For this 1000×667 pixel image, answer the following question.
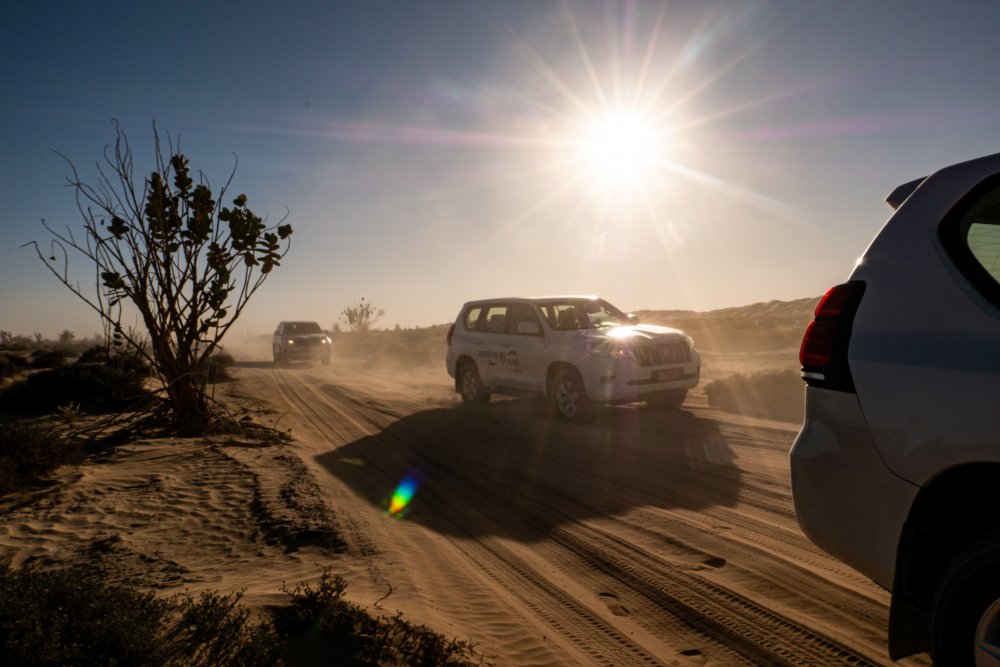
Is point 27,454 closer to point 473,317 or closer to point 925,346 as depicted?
point 925,346

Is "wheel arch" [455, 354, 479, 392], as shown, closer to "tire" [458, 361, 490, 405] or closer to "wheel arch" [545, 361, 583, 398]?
"tire" [458, 361, 490, 405]

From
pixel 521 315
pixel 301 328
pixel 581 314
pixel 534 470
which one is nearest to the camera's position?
pixel 534 470

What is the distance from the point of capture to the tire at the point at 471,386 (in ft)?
35.8

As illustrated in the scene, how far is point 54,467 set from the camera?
5719 millimetres

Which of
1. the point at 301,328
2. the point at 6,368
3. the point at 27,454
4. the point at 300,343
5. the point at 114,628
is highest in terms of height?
the point at 301,328

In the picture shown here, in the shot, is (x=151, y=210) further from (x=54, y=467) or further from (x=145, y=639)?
(x=145, y=639)

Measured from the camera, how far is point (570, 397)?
28.4 feet

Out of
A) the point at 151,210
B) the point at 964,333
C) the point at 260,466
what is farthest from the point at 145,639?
the point at 151,210

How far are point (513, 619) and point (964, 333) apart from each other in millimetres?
2375

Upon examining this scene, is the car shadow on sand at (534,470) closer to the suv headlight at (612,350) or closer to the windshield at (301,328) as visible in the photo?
the suv headlight at (612,350)

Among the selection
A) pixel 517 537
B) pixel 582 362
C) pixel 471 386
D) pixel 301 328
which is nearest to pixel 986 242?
pixel 517 537

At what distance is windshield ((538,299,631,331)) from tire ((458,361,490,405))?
2066 millimetres

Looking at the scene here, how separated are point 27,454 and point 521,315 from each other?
6.72 metres

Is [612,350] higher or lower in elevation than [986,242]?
lower
